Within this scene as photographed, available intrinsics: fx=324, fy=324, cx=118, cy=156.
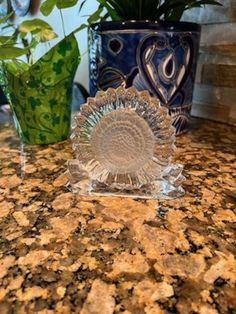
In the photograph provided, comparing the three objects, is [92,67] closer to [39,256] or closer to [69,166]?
[69,166]

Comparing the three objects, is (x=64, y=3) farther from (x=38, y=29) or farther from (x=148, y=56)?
(x=148, y=56)

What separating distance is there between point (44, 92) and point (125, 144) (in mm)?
245

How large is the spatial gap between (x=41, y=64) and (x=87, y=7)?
44 cm

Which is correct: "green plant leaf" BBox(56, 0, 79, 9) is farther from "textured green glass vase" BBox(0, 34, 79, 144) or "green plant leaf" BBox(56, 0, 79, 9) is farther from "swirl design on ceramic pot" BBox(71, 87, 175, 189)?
"swirl design on ceramic pot" BBox(71, 87, 175, 189)

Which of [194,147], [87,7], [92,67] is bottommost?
[194,147]

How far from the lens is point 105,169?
1.42 ft

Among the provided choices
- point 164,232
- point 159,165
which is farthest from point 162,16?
point 164,232

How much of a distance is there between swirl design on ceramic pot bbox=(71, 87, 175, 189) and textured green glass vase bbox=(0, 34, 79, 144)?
191mm

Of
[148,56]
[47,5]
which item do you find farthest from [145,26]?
[47,5]

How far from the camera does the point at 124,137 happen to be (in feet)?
1.36

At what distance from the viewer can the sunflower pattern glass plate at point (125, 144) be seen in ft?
1.35

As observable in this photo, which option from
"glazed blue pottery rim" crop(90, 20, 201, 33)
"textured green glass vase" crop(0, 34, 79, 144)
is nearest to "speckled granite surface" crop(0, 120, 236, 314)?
"textured green glass vase" crop(0, 34, 79, 144)

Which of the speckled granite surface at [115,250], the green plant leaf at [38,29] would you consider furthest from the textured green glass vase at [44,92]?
the speckled granite surface at [115,250]

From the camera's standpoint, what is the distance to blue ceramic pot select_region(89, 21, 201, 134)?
0.57 m
